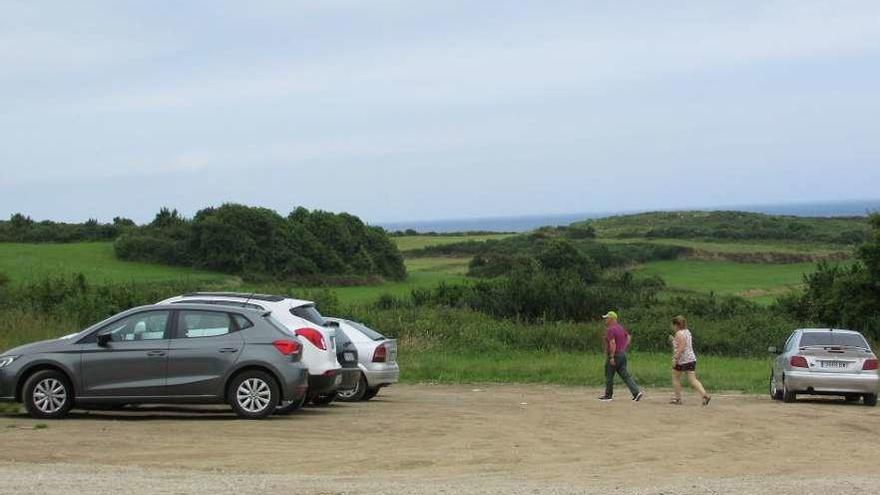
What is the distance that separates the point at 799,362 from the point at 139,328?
1262 centimetres

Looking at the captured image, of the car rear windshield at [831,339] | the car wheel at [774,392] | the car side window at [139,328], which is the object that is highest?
the car side window at [139,328]

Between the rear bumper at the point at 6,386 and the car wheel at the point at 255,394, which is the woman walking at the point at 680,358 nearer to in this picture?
the car wheel at the point at 255,394

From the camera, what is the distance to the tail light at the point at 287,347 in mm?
16656

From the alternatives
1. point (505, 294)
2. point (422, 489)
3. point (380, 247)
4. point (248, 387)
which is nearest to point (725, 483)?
point (422, 489)

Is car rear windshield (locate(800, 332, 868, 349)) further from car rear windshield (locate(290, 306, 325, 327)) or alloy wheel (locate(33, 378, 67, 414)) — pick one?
alloy wheel (locate(33, 378, 67, 414))

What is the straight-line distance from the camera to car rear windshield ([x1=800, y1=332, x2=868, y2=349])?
2317cm

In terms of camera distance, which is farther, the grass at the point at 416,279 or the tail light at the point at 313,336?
the grass at the point at 416,279

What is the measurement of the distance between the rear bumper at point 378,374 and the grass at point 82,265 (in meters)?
35.9

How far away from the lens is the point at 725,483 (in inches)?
454

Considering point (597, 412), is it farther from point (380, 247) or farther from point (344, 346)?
point (380, 247)

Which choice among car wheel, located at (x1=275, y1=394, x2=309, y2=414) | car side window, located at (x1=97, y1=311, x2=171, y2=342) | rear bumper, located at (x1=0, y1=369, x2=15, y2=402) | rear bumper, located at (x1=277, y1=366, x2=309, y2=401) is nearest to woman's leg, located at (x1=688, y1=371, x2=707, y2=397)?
car wheel, located at (x1=275, y1=394, x2=309, y2=414)

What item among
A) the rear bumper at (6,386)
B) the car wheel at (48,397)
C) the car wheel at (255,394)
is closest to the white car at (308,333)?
the car wheel at (255,394)

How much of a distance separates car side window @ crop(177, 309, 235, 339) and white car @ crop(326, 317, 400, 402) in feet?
13.3

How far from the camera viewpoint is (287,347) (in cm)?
1669
